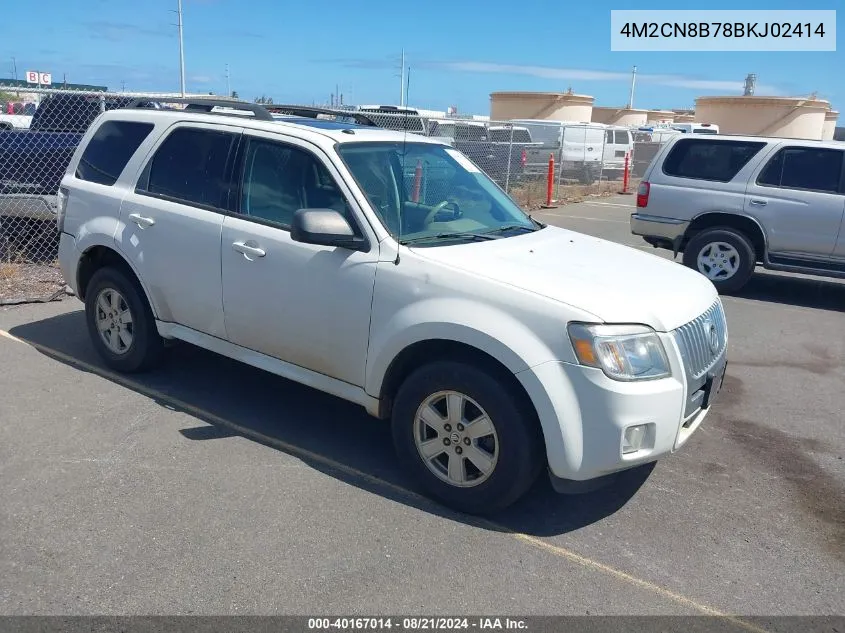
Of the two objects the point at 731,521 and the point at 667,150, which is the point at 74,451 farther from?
the point at 667,150

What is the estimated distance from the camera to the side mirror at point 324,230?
4027mm

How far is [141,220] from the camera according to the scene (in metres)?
5.13

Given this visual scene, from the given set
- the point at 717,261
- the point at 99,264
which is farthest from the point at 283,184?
the point at 717,261

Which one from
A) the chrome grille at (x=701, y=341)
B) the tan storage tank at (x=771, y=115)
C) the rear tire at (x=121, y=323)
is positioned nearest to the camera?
the chrome grille at (x=701, y=341)

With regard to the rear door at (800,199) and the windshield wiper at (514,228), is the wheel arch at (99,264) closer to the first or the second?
the windshield wiper at (514,228)

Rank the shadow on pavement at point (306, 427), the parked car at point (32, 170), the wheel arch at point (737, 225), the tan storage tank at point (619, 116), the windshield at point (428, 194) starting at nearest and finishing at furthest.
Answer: the shadow on pavement at point (306, 427), the windshield at point (428, 194), the parked car at point (32, 170), the wheel arch at point (737, 225), the tan storage tank at point (619, 116)

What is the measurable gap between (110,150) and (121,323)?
1250 mm

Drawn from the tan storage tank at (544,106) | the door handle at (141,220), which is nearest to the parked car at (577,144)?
the tan storage tank at (544,106)

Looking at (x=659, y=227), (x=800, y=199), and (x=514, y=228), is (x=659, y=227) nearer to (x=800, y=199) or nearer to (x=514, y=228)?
(x=800, y=199)

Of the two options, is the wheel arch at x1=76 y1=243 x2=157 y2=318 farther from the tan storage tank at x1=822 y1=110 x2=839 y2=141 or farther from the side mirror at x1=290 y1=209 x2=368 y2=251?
the tan storage tank at x1=822 y1=110 x2=839 y2=141

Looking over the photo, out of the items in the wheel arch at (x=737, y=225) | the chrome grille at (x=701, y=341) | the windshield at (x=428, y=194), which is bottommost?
the chrome grille at (x=701, y=341)

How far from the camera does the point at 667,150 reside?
9.97 m

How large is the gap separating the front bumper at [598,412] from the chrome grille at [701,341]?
0.07 metres

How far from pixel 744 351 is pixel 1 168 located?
7.71m
